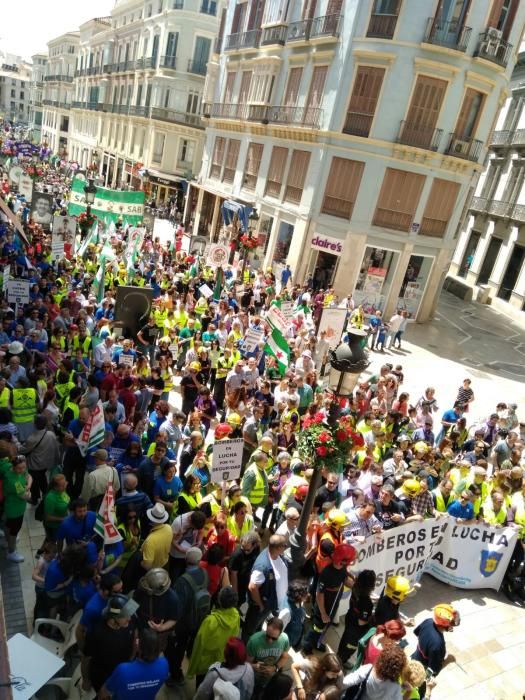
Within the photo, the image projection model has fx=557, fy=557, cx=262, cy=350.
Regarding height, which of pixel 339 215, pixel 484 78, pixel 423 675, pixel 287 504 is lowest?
pixel 287 504

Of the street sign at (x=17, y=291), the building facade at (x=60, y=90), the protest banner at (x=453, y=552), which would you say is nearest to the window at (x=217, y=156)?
the street sign at (x=17, y=291)

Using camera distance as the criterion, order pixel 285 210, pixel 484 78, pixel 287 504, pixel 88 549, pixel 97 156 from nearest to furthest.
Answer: pixel 88 549 → pixel 287 504 → pixel 484 78 → pixel 285 210 → pixel 97 156

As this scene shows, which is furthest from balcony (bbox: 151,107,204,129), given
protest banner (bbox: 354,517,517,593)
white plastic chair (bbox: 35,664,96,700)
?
white plastic chair (bbox: 35,664,96,700)

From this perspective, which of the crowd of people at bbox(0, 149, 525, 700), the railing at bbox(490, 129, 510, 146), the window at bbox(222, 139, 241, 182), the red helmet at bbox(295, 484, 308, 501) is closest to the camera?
the crowd of people at bbox(0, 149, 525, 700)

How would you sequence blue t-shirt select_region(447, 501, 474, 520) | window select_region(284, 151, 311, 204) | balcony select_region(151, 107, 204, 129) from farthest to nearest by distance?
balcony select_region(151, 107, 204, 129), window select_region(284, 151, 311, 204), blue t-shirt select_region(447, 501, 474, 520)

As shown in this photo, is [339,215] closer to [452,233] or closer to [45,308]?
[452,233]

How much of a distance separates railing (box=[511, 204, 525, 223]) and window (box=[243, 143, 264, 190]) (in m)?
16.8

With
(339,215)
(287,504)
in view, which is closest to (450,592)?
(287,504)

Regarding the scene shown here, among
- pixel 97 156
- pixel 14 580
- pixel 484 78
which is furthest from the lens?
pixel 97 156

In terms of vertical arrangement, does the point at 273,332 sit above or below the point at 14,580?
above

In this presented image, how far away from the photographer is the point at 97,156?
6562 centimetres

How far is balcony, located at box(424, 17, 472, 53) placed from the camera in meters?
22.5

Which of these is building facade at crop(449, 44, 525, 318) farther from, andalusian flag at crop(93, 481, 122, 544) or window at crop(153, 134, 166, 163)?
andalusian flag at crop(93, 481, 122, 544)

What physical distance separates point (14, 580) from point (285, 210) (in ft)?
78.3
